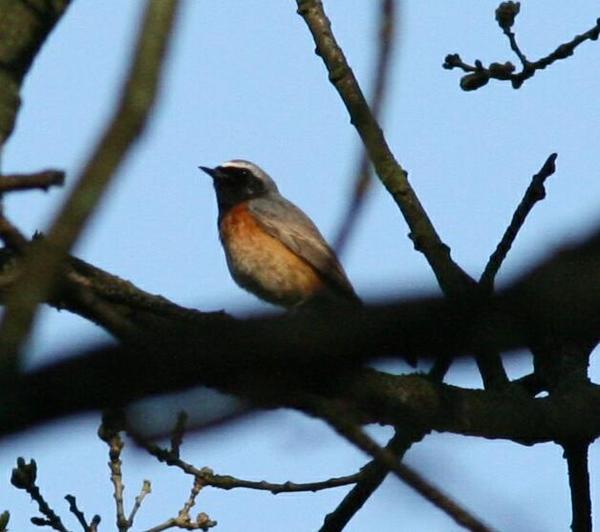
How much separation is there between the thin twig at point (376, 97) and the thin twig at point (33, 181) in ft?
2.97

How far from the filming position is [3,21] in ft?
10.6

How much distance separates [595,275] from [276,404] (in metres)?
0.63

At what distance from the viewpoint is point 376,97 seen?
292 centimetres

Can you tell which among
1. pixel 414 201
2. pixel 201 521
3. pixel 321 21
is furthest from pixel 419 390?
pixel 321 21

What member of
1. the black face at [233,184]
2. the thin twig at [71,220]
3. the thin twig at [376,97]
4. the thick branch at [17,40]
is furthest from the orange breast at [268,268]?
the thin twig at [71,220]

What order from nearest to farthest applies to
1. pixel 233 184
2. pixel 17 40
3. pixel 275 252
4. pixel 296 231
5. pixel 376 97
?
pixel 376 97 → pixel 17 40 → pixel 275 252 → pixel 296 231 → pixel 233 184

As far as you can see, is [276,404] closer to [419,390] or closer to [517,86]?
[419,390]

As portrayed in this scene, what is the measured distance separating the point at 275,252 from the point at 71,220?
331 inches

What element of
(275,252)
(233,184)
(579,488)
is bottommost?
(579,488)

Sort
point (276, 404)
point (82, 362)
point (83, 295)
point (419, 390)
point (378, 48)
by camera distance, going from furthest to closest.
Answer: point (419, 390) → point (378, 48) → point (83, 295) → point (276, 404) → point (82, 362)

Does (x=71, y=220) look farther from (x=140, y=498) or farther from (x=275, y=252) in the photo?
(x=275, y=252)

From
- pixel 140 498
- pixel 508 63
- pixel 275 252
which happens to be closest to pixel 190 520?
pixel 140 498

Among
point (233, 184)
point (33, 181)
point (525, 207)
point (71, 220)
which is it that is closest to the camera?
point (71, 220)

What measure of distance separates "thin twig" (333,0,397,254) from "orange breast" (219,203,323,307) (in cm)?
683
